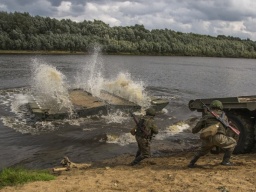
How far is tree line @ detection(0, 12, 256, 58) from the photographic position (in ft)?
238

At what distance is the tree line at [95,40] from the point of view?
238ft

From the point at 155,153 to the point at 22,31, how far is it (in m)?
71.6

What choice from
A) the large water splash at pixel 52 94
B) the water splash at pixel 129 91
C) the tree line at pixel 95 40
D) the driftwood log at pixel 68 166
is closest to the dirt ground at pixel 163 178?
the driftwood log at pixel 68 166

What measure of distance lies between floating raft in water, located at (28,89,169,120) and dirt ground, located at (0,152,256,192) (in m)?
6.71

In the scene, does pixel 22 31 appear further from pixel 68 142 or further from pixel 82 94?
pixel 68 142

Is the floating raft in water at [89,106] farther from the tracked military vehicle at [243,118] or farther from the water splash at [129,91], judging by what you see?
the tracked military vehicle at [243,118]

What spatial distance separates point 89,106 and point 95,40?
62.3m

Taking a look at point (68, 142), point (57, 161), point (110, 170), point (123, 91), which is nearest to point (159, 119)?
point (123, 91)

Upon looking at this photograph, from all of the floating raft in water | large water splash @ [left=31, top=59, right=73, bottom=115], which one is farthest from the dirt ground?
large water splash @ [left=31, top=59, right=73, bottom=115]

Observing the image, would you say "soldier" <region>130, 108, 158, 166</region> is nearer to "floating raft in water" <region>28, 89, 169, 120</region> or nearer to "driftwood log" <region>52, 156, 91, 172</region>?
"driftwood log" <region>52, 156, 91, 172</region>

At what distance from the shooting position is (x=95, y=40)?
255 ft

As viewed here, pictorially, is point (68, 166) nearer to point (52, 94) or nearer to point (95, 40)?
point (52, 94)

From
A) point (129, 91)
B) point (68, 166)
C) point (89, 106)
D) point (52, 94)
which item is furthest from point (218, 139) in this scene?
point (52, 94)

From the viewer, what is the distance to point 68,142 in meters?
12.9
